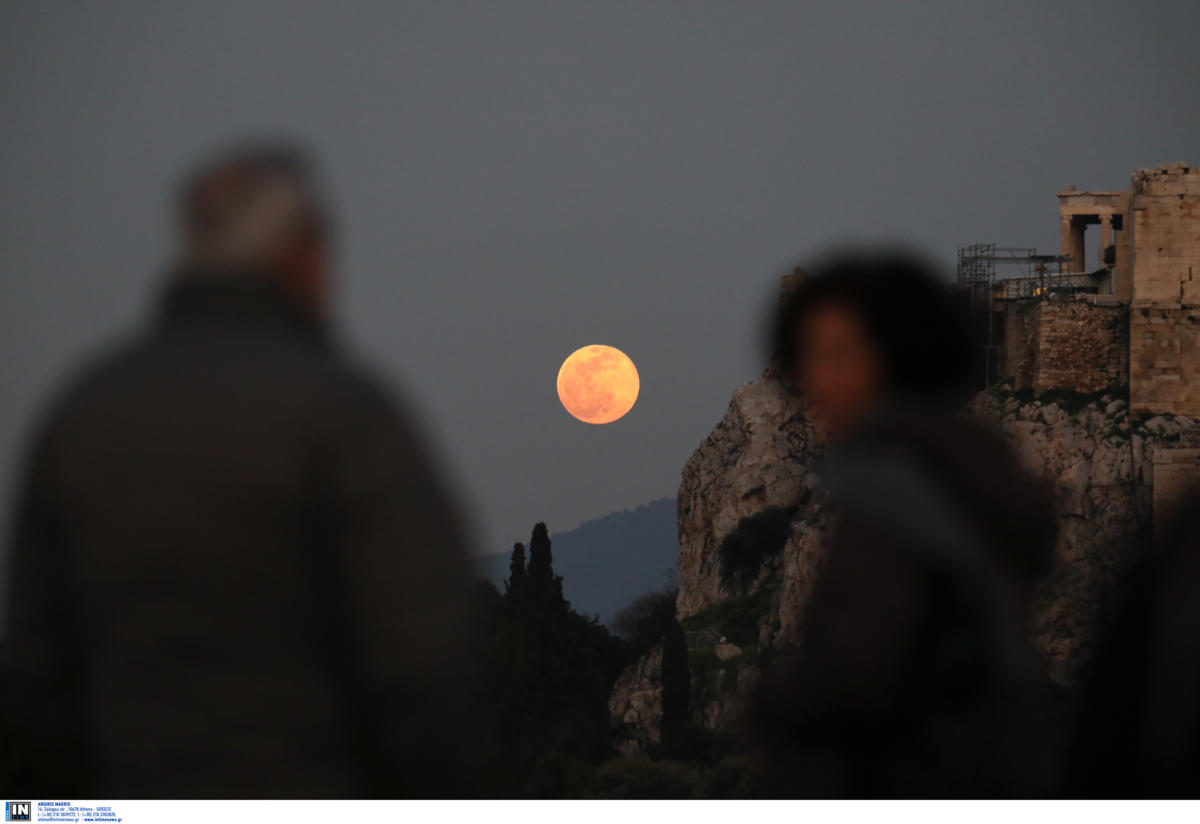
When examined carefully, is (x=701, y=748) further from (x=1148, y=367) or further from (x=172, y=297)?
(x=1148, y=367)

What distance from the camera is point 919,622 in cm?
214

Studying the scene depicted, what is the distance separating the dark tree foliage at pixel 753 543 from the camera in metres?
34.7

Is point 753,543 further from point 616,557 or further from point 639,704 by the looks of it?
point 616,557

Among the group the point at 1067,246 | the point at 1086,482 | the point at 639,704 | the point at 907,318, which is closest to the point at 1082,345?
the point at 1086,482

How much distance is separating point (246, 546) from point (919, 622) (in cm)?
107

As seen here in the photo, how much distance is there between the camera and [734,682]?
2709 centimetres

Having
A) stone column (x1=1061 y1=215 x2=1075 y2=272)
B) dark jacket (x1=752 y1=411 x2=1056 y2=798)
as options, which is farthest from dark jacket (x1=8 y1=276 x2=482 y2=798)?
stone column (x1=1061 y1=215 x2=1075 y2=272)

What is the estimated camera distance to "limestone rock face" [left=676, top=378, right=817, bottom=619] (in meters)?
35.6

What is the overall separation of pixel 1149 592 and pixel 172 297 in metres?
1.99

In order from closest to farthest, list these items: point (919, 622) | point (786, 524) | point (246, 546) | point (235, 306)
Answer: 1. point (246, 546)
2. point (235, 306)
3. point (919, 622)
4. point (786, 524)

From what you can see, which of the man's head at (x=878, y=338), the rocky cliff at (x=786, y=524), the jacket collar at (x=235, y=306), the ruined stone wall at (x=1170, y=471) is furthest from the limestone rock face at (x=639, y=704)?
the jacket collar at (x=235, y=306)

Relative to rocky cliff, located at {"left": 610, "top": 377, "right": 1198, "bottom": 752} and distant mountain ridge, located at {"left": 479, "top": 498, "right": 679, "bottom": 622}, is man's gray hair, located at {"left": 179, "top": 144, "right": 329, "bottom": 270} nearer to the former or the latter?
rocky cliff, located at {"left": 610, "top": 377, "right": 1198, "bottom": 752}

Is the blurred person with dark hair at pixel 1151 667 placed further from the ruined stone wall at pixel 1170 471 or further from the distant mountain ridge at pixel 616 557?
the distant mountain ridge at pixel 616 557

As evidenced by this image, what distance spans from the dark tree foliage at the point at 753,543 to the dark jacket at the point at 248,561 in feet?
108
